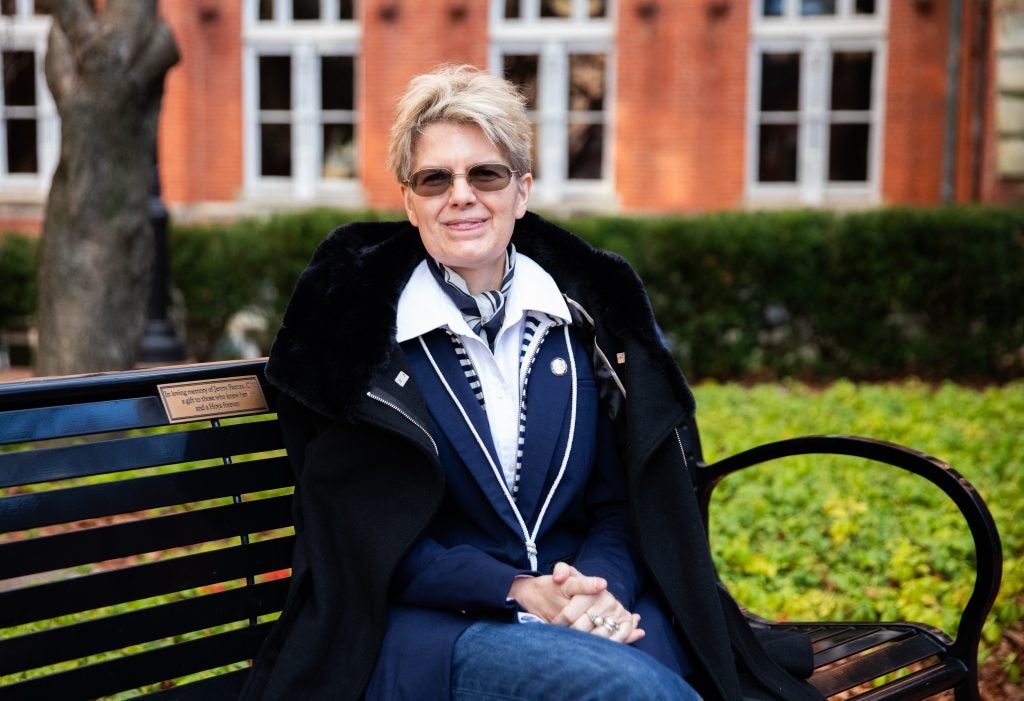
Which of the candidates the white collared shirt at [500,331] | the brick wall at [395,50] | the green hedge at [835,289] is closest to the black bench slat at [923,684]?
the white collared shirt at [500,331]

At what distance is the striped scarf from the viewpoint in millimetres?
2584

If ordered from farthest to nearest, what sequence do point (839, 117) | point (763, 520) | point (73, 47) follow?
point (839, 117) < point (73, 47) < point (763, 520)

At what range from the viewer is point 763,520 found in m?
5.13

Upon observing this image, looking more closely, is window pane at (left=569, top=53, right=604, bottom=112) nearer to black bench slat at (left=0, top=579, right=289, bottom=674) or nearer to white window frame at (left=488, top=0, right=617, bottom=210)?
white window frame at (left=488, top=0, right=617, bottom=210)

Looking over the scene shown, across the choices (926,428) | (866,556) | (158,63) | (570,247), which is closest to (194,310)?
(158,63)

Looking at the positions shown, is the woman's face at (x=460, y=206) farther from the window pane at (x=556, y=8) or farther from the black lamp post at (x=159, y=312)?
the window pane at (x=556, y=8)

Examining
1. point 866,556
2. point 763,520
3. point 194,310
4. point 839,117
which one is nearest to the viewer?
point 866,556

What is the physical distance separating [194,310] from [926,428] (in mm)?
7366

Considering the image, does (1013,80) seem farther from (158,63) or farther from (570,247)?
(570,247)

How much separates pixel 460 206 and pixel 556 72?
39.1 feet

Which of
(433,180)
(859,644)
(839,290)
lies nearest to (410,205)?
(433,180)

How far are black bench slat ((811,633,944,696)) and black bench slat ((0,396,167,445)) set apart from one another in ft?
5.44

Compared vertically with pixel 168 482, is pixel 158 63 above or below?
above

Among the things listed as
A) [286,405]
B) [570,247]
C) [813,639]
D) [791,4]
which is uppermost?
[791,4]
